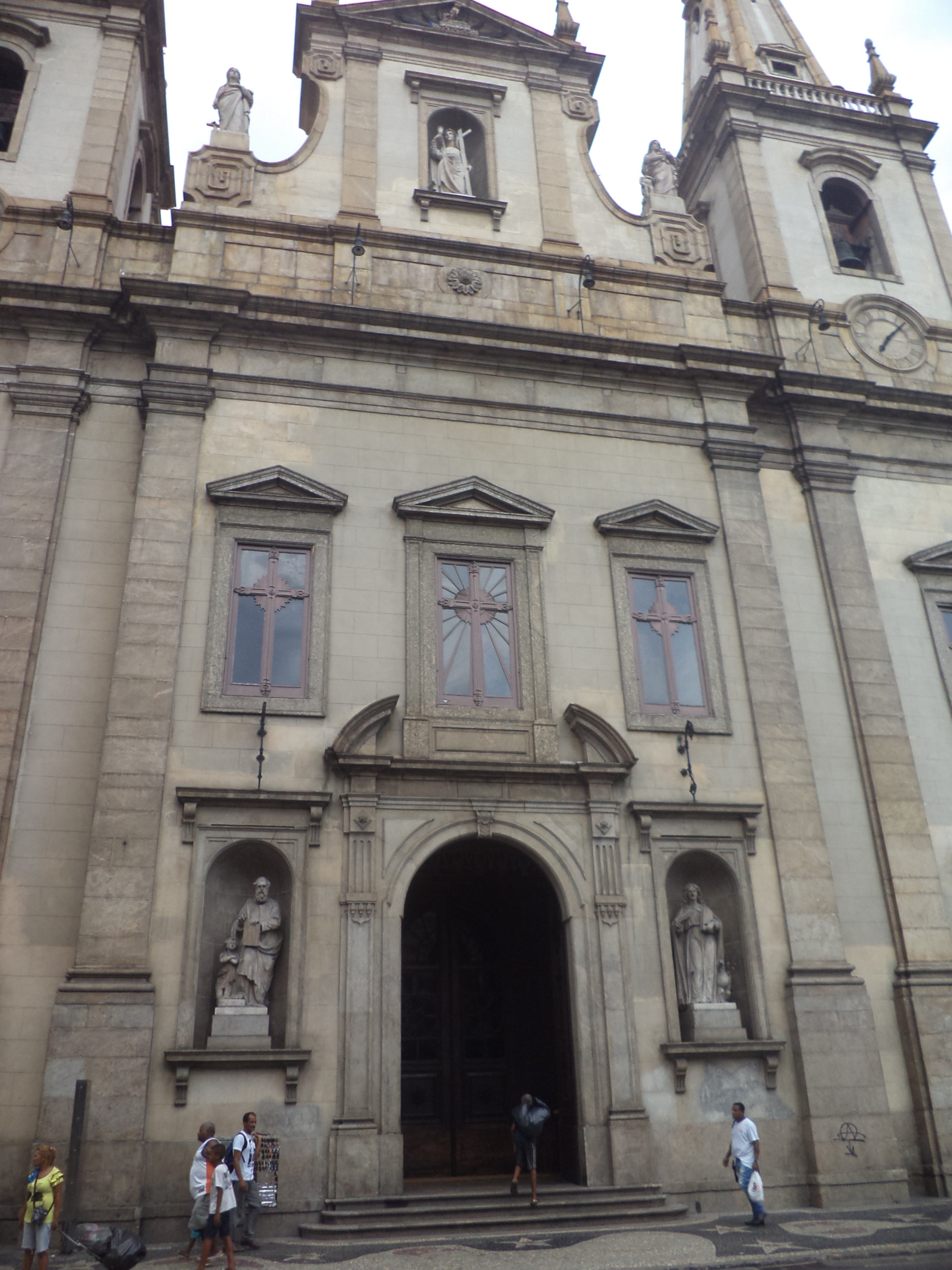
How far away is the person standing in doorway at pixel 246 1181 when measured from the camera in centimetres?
1054

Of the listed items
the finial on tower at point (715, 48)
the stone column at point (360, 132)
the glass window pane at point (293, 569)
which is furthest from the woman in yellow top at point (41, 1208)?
the finial on tower at point (715, 48)

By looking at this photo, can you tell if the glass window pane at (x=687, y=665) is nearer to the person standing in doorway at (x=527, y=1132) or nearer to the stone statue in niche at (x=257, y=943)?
the person standing in doorway at (x=527, y=1132)

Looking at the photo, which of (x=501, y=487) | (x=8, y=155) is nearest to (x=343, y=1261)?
(x=501, y=487)

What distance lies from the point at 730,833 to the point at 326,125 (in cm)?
1397

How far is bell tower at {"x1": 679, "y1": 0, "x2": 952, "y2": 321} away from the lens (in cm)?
2023

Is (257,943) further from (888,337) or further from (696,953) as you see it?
(888,337)

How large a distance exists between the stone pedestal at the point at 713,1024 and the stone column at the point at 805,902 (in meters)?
0.76

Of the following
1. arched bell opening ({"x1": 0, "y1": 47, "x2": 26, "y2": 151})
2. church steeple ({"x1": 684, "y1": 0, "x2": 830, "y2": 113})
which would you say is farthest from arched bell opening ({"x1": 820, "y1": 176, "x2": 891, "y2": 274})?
arched bell opening ({"x1": 0, "y1": 47, "x2": 26, "y2": 151})

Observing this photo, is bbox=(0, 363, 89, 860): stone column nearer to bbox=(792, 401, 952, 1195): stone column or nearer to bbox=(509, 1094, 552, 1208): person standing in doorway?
bbox=(509, 1094, 552, 1208): person standing in doorway

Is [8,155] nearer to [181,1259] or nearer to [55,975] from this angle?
[55,975]

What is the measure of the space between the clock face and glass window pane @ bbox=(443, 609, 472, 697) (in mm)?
10179

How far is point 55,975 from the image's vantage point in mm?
11906

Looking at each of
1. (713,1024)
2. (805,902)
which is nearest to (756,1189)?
(713,1024)

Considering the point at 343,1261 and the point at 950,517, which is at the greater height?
the point at 950,517
